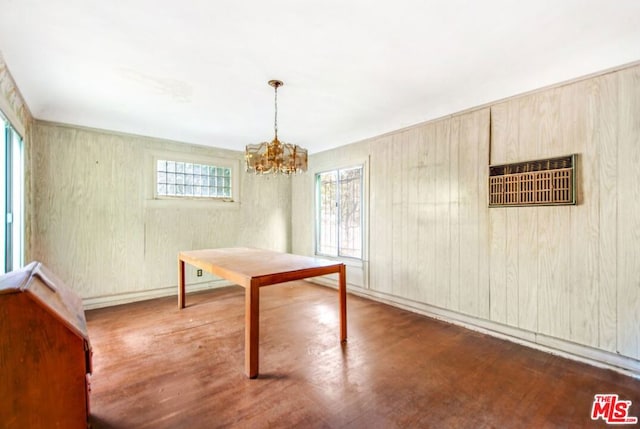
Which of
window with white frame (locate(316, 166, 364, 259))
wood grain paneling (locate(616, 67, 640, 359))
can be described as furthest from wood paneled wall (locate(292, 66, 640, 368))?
window with white frame (locate(316, 166, 364, 259))

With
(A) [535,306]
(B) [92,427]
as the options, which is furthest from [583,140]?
(B) [92,427]

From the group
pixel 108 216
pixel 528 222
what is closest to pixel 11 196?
pixel 108 216

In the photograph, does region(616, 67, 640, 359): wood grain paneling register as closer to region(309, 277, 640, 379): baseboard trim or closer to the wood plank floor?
region(309, 277, 640, 379): baseboard trim

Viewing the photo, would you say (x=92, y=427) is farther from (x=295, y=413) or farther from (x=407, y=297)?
(x=407, y=297)

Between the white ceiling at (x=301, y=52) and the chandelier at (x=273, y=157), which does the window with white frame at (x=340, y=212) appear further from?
the chandelier at (x=273, y=157)

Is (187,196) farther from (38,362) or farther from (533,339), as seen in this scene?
(533,339)

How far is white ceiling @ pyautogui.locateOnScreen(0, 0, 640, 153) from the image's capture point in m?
1.74

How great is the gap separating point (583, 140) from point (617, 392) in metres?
1.85

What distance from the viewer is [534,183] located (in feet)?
8.44

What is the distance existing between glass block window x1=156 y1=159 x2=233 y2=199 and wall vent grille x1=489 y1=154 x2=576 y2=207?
3.92 m

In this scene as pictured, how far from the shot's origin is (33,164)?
3.29 meters

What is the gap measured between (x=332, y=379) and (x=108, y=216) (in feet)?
11.7

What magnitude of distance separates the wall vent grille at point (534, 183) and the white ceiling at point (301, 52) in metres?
0.70

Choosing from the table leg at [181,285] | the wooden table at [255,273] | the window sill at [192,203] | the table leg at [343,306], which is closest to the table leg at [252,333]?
the wooden table at [255,273]
